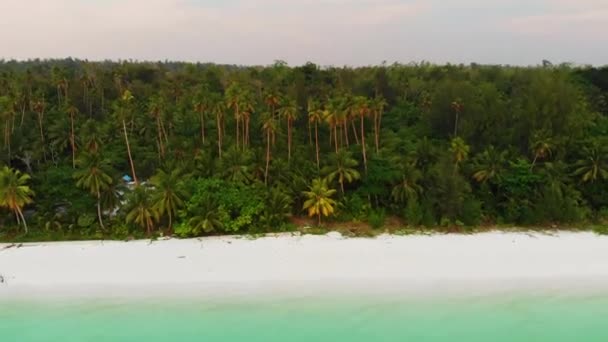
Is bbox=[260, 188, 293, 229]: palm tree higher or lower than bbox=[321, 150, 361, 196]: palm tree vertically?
lower

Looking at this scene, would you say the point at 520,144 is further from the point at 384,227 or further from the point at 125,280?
the point at 125,280

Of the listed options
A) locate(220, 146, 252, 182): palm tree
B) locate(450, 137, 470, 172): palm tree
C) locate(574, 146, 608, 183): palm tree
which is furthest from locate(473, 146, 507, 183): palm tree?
locate(220, 146, 252, 182): palm tree

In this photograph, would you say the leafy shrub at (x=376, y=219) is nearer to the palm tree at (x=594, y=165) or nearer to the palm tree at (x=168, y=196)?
the palm tree at (x=168, y=196)

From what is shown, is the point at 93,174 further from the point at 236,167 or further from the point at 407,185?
the point at 407,185

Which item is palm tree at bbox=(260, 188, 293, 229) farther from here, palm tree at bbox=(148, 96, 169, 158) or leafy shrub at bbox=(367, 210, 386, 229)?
palm tree at bbox=(148, 96, 169, 158)

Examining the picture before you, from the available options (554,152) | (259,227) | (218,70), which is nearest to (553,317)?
(259,227)

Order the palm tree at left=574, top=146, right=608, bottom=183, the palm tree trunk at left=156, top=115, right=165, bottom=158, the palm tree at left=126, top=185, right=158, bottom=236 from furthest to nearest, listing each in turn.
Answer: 1. the palm tree trunk at left=156, top=115, right=165, bottom=158
2. the palm tree at left=574, top=146, right=608, bottom=183
3. the palm tree at left=126, top=185, right=158, bottom=236
